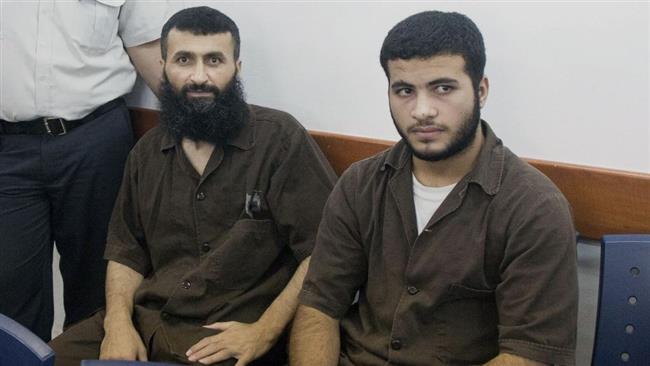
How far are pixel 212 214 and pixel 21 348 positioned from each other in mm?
858

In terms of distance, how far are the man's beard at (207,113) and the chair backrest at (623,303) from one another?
3.36 feet

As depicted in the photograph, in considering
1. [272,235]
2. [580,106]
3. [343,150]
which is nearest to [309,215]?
[272,235]

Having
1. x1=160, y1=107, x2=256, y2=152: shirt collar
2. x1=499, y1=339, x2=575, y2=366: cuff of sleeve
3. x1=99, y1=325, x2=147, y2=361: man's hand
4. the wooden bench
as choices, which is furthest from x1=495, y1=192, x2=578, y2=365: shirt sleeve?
x1=99, y1=325, x2=147, y2=361: man's hand

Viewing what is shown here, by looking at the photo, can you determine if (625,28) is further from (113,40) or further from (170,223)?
(113,40)

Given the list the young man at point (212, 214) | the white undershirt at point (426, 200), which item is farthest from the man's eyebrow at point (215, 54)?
the white undershirt at point (426, 200)

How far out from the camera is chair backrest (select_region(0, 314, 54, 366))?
56.6 inches

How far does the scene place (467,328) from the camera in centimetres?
181

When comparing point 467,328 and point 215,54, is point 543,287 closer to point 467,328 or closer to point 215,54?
point 467,328

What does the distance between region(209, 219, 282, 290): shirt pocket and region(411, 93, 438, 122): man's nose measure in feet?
2.15

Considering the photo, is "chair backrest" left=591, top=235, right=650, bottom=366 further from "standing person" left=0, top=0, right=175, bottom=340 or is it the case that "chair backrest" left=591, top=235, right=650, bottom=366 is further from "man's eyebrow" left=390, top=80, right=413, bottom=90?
"standing person" left=0, top=0, right=175, bottom=340

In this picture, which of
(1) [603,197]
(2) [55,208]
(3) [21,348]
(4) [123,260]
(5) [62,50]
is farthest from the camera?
(2) [55,208]

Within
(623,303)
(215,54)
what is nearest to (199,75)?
(215,54)

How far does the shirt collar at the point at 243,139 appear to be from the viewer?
7.48 ft

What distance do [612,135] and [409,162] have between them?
55 centimetres
